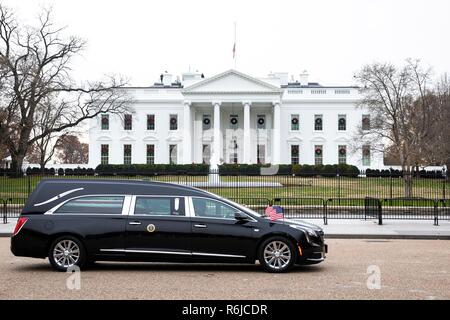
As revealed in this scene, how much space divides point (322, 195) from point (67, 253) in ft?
70.0

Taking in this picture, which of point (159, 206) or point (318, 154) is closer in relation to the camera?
point (159, 206)

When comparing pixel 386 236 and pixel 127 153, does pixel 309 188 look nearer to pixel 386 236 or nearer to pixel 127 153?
pixel 386 236

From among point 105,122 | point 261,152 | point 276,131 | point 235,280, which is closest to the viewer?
point 235,280

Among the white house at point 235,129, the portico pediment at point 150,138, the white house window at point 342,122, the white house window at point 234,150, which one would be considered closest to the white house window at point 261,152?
the white house at point 235,129

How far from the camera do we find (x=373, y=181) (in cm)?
3312

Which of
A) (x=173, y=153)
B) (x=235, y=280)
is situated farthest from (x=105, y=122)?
(x=235, y=280)

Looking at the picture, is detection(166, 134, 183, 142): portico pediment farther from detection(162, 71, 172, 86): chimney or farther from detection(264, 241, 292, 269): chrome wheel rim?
detection(264, 241, 292, 269): chrome wheel rim

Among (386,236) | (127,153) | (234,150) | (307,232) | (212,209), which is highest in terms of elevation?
(234,150)

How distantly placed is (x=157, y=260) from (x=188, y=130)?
64.7 m

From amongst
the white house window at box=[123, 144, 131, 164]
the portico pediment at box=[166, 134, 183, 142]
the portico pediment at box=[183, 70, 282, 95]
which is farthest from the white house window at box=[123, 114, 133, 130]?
the portico pediment at box=[183, 70, 282, 95]

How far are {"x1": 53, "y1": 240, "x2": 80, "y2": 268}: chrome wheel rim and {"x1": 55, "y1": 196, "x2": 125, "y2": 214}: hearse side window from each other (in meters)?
0.63

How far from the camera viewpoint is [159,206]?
37.8 feet

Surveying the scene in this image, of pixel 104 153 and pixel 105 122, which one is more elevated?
pixel 105 122
